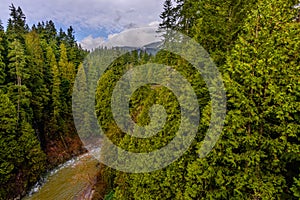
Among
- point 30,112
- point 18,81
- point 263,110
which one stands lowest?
point 30,112

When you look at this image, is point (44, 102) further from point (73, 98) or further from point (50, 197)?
point (50, 197)

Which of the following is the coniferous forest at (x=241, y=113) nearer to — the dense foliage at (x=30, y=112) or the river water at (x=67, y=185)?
the river water at (x=67, y=185)

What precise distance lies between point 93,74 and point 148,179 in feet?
127

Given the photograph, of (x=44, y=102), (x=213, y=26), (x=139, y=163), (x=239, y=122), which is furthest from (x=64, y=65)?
(x=239, y=122)

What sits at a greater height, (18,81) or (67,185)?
(18,81)

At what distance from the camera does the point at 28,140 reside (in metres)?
25.8

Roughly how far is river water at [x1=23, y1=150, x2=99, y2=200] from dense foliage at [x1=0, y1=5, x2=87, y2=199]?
3.89 feet

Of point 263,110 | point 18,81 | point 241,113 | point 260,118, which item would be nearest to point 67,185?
point 18,81

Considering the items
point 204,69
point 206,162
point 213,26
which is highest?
point 213,26

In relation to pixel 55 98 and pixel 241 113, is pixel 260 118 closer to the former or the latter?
pixel 241 113

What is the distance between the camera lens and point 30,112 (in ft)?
95.9

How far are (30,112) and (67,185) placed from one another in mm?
10063

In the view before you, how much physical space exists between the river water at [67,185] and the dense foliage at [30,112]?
46.7 inches

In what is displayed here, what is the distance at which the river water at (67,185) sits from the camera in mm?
23281
